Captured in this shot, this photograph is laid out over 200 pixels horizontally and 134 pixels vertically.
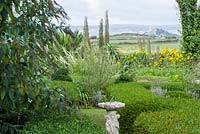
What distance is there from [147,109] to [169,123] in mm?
1275

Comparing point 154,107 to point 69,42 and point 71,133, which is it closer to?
point 71,133

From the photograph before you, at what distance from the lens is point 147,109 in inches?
211

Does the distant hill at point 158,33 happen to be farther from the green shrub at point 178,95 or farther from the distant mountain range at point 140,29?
the green shrub at point 178,95

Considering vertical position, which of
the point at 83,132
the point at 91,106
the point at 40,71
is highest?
the point at 40,71

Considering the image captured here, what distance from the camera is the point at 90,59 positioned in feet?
25.8

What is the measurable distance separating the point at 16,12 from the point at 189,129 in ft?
5.82

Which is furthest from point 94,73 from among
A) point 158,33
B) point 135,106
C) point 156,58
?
point 158,33

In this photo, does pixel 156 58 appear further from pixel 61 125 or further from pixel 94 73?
pixel 61 125

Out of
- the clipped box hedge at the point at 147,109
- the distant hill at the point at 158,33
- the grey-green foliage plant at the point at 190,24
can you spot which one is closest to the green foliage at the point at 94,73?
the clipped box hedge at the point at 147,109

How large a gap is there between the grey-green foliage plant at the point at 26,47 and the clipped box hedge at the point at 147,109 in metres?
1.04

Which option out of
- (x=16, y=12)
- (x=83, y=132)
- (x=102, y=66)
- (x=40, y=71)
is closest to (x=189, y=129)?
(x=83, y=132)

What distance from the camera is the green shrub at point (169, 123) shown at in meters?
3.82

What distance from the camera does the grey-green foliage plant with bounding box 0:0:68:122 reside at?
3.34 meters

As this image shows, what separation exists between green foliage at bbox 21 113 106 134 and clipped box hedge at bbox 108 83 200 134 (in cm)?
57
